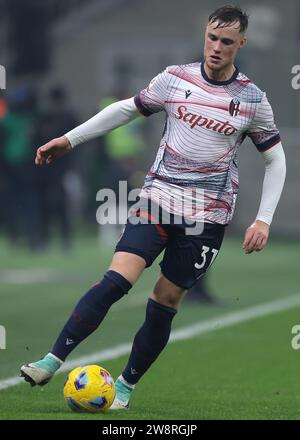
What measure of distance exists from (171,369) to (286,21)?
26.8 meters

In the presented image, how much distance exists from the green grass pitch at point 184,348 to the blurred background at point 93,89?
272 cm

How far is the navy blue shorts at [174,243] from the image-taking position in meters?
7.73

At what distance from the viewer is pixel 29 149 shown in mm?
21984

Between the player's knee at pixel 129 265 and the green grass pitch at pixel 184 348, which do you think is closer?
the player's knee at pixel 129 265

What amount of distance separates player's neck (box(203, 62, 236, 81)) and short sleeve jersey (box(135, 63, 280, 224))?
0.07 ft

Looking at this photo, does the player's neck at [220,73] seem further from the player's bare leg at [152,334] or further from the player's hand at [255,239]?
the player's bare leg at [152,334]

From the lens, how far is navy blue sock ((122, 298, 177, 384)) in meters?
7.87

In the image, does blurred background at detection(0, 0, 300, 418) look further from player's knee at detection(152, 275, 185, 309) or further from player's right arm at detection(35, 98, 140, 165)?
player's right arm at detection(35, 98, 140, 165)

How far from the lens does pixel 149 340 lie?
7.91m

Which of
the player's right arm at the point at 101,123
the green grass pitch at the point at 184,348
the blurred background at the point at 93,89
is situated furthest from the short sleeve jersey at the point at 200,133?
the blurred background at the point at 93,89

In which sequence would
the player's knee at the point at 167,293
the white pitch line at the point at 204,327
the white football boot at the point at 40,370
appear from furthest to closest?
the white pitch line at the point at 204,327 < the player's knee at the point at 167,293 < the white football boot at the point at 40,370

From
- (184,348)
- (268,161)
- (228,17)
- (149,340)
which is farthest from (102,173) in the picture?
(228,17)

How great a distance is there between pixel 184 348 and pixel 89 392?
3.64 m

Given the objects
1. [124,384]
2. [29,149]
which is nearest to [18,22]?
[29,149]
